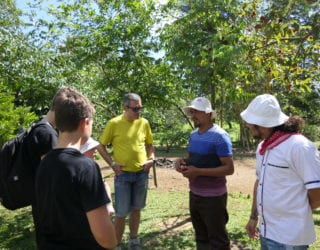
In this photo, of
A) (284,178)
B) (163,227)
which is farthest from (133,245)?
(284,178)

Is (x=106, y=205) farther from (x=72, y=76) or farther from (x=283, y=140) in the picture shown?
(x=72, y=76)

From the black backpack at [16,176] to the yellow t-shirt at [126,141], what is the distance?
6.46 ft

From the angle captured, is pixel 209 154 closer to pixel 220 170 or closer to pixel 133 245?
pixel 220 170

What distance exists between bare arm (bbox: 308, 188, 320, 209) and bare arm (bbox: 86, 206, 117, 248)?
1.28m

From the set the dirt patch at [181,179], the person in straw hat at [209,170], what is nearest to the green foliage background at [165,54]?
the person in straw hat at [209,170]

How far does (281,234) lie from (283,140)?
A: 0.62 meters

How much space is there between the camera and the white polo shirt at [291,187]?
243 cm

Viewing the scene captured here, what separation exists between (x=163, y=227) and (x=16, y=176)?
11.4 feet

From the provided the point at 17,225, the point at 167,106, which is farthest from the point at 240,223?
the point at 17,225

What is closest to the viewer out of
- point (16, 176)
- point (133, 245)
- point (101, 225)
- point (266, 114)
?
point (101, 225)

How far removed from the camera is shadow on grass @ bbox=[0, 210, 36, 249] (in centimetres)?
526

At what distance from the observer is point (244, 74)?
5.22 metres

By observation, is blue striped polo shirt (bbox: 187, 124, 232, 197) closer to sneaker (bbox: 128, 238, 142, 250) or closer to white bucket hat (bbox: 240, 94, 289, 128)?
white bucket hat (bbox: 240, 94, 289, 128)

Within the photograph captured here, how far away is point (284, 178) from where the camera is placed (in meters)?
2.53
